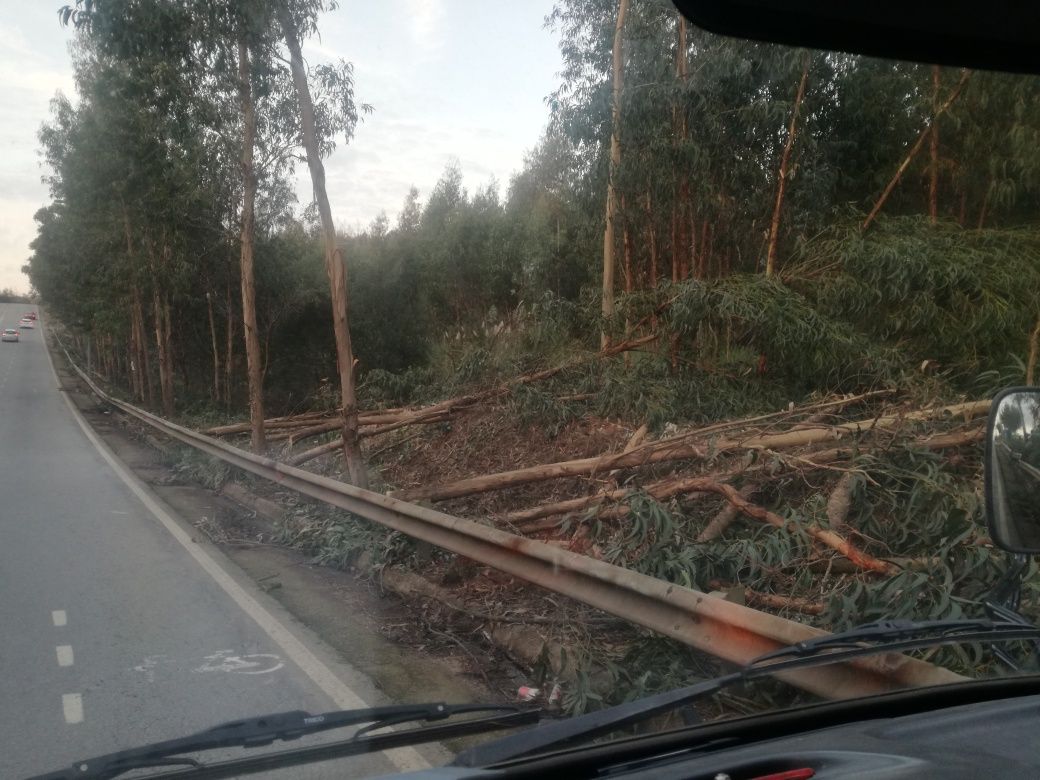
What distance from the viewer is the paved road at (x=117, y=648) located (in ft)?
13.9

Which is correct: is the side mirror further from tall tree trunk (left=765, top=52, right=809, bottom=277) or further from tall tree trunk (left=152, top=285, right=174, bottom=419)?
tall tree trunk (left=152, top=285, right=174, bottom=419)

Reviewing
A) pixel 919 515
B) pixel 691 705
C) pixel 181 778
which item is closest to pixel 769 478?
pixel 919 515

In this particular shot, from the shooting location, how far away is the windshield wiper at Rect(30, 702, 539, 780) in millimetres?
2416

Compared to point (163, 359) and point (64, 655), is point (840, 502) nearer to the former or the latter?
point (64, 655)

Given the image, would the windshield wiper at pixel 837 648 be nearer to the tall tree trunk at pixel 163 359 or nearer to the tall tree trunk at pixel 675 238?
the tall tree trunk at pixel 675 238

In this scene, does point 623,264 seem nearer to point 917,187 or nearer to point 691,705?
point 917,187

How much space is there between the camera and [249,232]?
17.3 metres

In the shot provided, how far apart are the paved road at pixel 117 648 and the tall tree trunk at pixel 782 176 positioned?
8.10 metres

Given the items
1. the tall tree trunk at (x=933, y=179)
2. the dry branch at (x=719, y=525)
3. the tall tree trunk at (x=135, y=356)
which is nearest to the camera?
the dry branch at (x=719, y=525)

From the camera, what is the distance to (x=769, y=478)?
746 centimetres

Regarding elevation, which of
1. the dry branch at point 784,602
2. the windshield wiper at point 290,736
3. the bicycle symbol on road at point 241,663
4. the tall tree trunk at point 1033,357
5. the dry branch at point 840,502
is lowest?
the bicycle symbol on road at point 241,663

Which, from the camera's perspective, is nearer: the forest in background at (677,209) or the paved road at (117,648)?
the paved road at (117,648)

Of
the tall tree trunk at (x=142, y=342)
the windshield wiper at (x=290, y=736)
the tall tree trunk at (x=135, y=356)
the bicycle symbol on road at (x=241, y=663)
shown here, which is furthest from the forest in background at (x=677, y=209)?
the tall tree trunk at (x=135, y=356)

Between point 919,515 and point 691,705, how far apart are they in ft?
13.5
